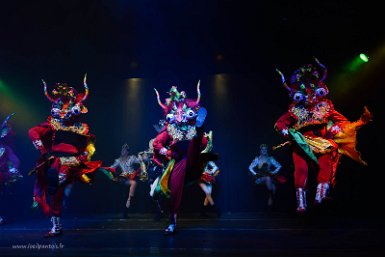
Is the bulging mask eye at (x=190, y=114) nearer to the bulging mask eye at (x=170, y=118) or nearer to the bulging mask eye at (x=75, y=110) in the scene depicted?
the bulging mask eye at (x=170, y=118)

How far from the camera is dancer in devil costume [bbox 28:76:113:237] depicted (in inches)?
157

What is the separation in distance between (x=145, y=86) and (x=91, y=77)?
3.84ft

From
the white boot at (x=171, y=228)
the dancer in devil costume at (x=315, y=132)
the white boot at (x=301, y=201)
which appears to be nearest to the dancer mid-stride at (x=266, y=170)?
the dancer in devil costume at (x=315, y=132)

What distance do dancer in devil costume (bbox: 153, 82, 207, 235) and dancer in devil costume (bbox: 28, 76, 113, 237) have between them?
915 millimetres

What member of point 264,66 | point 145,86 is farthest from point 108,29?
point 264,66

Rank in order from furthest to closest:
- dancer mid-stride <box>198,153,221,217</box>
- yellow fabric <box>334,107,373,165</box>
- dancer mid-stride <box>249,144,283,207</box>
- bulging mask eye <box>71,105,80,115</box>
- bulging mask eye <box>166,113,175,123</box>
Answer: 1. dancer mid-stride <box>249,144,283,207</box>
2. dancer mid-stride <box>198,153,221,217</box>
3. yellow fabric <box>334,107,373,165</box>
4. bulging mask eye <box>71,105,80,115</box>
5. bulging mask eye <box>166,113,175,123</box>

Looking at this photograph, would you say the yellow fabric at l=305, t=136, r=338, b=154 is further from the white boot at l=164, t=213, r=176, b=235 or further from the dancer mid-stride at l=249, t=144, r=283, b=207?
the white boot at l=164, t=213, r=176, b=235

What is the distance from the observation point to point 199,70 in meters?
6.93

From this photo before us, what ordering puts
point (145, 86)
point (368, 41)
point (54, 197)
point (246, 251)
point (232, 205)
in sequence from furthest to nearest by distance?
point (145, 86), point (232, 205), point (368, 41), point (54, 197), point (246, 251)

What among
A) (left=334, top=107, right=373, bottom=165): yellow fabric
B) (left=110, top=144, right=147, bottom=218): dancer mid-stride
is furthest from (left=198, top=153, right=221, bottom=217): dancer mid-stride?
(left=334, top=107, right=373, bottom=165): yellow fabric

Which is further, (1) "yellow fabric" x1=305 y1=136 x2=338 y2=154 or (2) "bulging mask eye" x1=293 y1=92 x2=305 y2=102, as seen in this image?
(2) "bulging mask eye" x1=293 y1=92 x2=305 y2=102

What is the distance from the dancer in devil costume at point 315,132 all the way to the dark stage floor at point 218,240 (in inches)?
22.8

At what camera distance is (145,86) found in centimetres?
700

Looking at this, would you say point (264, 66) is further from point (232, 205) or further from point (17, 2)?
point (17, 2)
